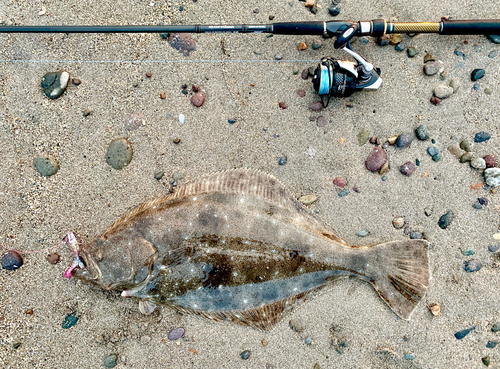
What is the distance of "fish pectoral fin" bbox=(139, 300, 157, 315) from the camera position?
3105 mm

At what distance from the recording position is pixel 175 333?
3258 mm

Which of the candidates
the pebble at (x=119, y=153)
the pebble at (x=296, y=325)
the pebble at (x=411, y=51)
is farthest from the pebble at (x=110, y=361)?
the pebble at (x=411, y=51)

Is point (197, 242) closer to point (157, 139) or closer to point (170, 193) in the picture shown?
point (170, 193)

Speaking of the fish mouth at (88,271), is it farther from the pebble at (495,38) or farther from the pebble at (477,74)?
the pebble at (495,38)

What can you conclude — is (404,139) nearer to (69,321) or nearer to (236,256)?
(236,256)

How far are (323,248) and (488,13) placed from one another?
2.78 metres

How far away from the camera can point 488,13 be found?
10.8 feet

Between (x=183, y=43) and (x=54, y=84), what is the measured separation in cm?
129

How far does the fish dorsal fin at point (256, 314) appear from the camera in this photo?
10.0 feet

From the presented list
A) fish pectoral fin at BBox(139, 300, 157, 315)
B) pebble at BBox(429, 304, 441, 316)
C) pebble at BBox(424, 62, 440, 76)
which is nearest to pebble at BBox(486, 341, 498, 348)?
pebble at BBox(429, 304, 441, 316)

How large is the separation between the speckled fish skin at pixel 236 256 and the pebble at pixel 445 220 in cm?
33

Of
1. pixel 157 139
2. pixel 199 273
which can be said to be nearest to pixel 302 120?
pixel 157 139

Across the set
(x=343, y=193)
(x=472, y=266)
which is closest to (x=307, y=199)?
(x=343, y=193)

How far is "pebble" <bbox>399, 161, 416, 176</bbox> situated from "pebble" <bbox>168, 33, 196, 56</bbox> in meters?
2.32
